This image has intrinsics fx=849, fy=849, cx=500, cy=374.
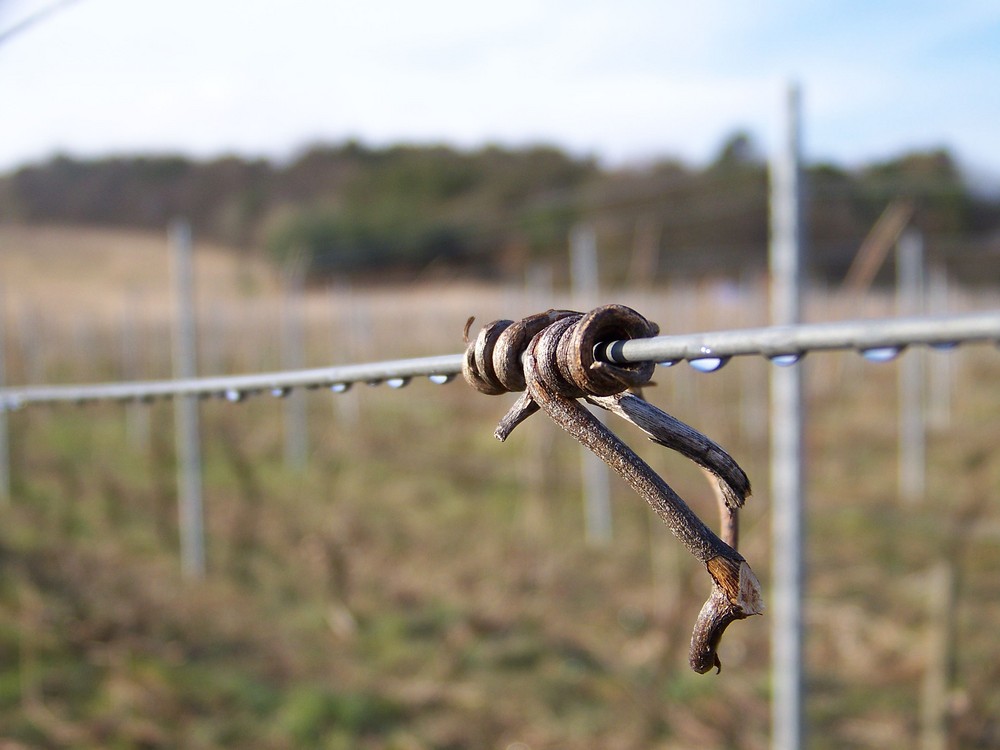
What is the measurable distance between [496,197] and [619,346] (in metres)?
29.3

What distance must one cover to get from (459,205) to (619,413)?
29.3m

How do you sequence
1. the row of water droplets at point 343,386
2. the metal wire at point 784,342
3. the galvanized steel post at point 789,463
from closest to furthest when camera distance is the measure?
1. the metal wire at point 784,342
2. the row of water droplets at point 343,386
3. the galvanized steel post at point 789,463

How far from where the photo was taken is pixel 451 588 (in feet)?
14.5

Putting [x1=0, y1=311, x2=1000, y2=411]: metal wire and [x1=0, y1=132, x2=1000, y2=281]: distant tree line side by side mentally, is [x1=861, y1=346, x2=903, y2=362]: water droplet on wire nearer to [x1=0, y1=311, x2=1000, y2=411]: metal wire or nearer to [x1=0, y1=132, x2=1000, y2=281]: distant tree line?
[x1=0, y1=311, x2=1000, y2=411]: metal wire

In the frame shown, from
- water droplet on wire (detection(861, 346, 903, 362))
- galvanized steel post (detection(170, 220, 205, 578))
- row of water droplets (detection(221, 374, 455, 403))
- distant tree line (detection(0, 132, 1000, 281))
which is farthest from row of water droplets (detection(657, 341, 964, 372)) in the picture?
distant tree line (detection(0, 132, 1000, 281))

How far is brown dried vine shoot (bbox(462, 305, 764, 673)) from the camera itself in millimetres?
418

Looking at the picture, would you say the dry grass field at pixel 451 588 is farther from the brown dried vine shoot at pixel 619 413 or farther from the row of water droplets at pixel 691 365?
the brown dried vine shoot at pixel 619 413

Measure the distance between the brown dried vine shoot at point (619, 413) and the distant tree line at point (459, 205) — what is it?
15.2 m

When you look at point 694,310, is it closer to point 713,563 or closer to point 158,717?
point 158,717

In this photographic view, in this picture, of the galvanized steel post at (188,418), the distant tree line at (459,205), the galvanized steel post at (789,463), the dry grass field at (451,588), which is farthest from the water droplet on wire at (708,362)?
the distant tree line at (459,205)

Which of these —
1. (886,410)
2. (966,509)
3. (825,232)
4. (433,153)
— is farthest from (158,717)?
(433,153)

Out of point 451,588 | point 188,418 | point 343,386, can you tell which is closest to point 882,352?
point 343,386

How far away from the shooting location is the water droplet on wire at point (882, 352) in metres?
0.40

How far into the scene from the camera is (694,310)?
952 cm
